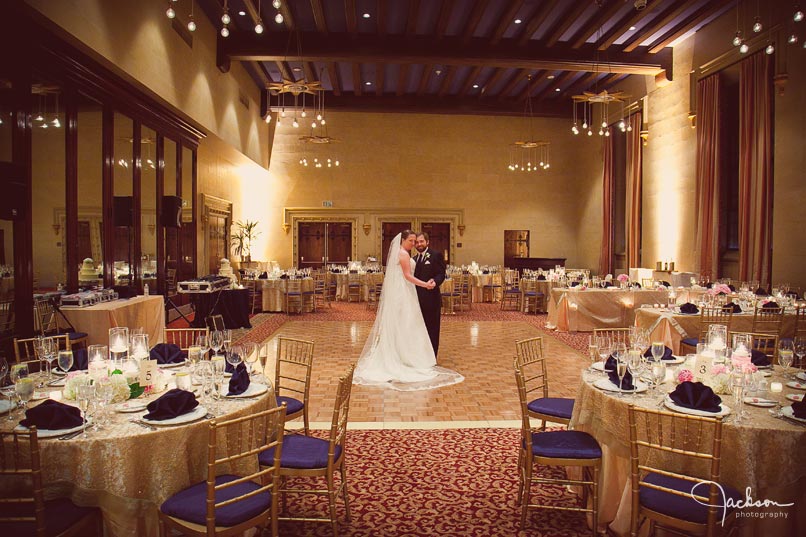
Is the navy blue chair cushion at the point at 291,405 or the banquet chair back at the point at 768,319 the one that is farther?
the banquet chair back at the point at 768,319

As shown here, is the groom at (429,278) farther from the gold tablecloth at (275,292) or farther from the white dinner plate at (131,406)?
the gold tablecloth at (275,292)

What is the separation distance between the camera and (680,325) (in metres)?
6.77

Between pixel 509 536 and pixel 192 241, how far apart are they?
11400mm

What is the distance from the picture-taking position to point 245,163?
53.1 ft

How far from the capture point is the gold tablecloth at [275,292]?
504 inches

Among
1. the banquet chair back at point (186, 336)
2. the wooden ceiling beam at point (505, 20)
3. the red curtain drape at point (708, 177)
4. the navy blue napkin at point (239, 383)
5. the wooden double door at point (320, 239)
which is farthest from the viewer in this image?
the wooden double door at point (320, 239)

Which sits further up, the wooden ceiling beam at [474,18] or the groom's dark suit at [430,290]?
the wooden ceiling beam at [474,18]

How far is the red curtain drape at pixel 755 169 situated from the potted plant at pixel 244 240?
13364 millimetres

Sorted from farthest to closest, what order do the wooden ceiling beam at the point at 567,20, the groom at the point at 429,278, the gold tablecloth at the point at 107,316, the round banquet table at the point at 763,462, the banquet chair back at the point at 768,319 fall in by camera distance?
the wooden ceiling beam at the point at 567,20, the groom at the point at 429,278, the gold tablecloth at the point at 107,316, the banquet chair back at the point at 768,319, the round banquet table at the point at 763,462

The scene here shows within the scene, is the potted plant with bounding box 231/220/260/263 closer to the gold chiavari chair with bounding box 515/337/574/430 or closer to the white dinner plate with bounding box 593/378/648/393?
the gold chiavari chair with bounding box 515/337/574/430

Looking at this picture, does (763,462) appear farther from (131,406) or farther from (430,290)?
(430,290)

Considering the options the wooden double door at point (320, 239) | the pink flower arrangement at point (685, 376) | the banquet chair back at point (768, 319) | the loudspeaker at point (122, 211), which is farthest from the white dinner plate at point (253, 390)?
the wooden double door at point (320, 239)

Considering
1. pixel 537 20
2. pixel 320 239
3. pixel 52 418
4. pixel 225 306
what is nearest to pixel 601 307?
pixel 537 20

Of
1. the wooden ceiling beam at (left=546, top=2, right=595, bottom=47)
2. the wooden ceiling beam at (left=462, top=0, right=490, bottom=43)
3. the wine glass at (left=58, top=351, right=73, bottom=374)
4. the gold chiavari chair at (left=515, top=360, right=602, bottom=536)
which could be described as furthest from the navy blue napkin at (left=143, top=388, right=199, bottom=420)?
the wooden ceiling beam at (left=546, top=2, right=595, bottom=47)
